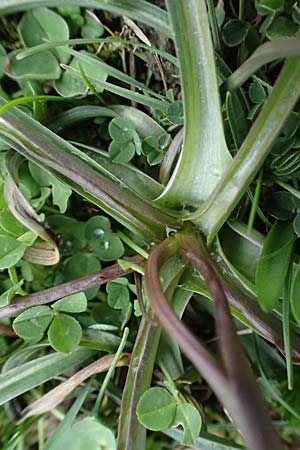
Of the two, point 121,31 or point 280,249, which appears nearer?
point 280,249

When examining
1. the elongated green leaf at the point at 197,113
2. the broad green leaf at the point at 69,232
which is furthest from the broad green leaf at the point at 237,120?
the broad green leaf at the point at 69,232

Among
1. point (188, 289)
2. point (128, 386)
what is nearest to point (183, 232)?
point (188, 289)

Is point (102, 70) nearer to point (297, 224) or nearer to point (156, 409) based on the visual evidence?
point (297, 224)

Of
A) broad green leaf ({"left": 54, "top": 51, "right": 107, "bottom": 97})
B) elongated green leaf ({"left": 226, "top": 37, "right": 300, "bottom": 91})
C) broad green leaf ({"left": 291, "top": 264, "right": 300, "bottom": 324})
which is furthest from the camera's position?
broad green leaf ({"left": 54, "top": 51, "right": 107, "bottom": 97})

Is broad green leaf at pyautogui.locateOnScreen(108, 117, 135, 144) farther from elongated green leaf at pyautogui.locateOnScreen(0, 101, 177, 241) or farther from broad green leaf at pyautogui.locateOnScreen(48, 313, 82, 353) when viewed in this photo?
broad green leaf at pyautogui.locateOnScreen(48, 313, 82, 353)

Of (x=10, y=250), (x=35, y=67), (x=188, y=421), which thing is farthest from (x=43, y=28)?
(x=188, y=421)

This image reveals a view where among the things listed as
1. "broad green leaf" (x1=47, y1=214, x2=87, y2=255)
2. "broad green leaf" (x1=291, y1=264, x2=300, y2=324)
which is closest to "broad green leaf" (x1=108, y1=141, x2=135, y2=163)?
"broad green leaf" (x1=47, y1=214, x2=87, y2=255)

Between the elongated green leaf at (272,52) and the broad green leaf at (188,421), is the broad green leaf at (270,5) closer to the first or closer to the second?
the elongated green leaf at (272,52)

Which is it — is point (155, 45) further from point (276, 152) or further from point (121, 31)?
point (276, 152)
